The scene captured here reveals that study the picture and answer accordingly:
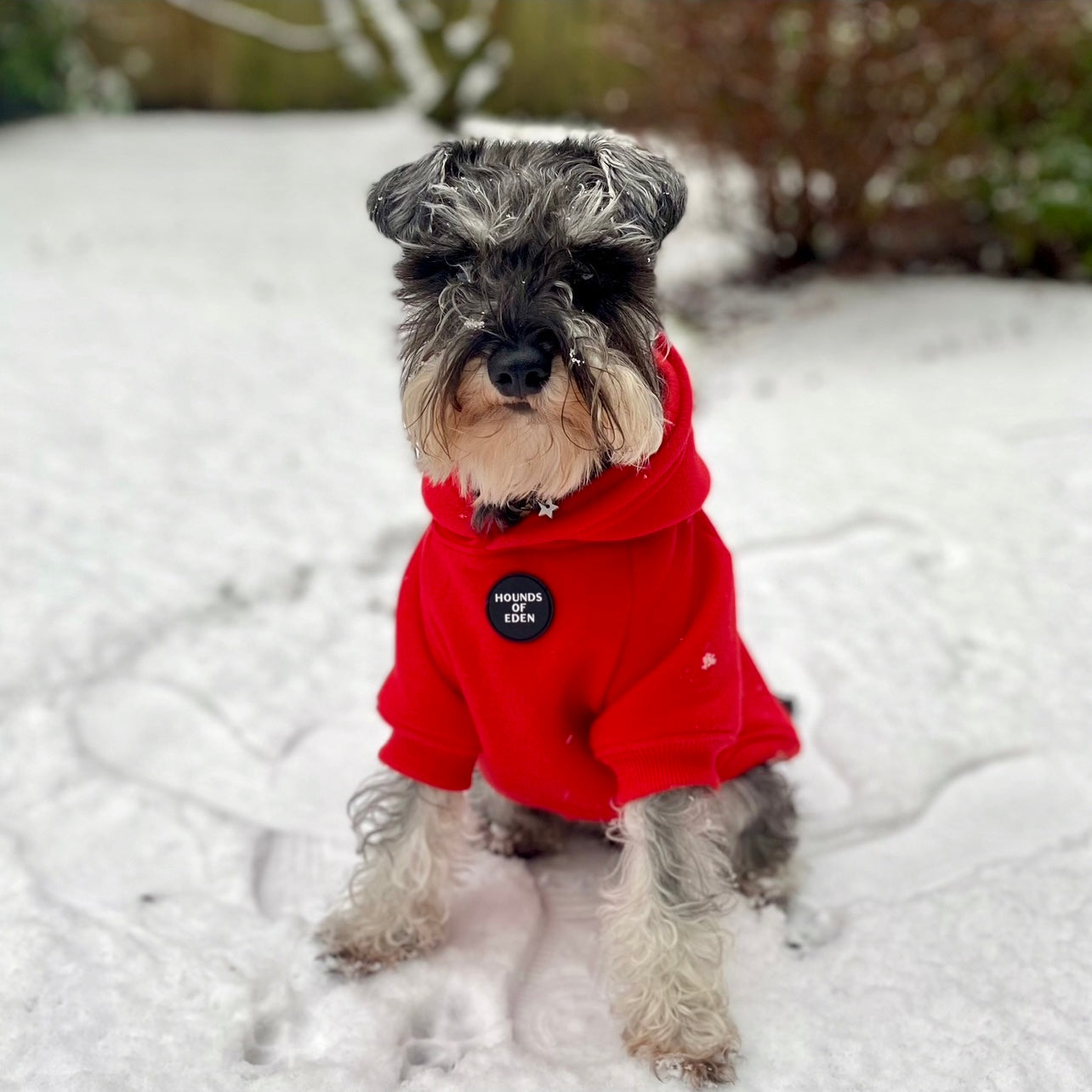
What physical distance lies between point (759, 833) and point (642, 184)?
1.89m

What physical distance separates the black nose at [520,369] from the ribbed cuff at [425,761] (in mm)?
1067

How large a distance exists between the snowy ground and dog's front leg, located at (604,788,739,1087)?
11 cm

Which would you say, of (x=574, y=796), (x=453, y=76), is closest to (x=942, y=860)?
(x=574, y=796)

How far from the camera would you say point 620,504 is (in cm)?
273

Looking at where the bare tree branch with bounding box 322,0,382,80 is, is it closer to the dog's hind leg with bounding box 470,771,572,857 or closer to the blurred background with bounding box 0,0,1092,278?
the blurred background with bounding box 0,0,1092,278

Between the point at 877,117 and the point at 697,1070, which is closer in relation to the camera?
the point at 697,1070

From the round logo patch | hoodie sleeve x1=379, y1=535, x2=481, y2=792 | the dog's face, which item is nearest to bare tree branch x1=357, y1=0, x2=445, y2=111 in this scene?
the dog's face

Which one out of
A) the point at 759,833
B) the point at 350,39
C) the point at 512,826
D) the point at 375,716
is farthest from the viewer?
the point at 350,39

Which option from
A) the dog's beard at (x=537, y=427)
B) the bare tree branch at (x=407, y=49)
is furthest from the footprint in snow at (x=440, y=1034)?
the bare tree branch at (x=407, y=49)

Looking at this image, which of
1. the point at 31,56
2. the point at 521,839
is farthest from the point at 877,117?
the point at 31,56

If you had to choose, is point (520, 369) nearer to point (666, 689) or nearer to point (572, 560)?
point (572, 560)

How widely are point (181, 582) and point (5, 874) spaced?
1.94 metres

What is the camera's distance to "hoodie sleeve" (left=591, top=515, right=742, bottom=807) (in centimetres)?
281

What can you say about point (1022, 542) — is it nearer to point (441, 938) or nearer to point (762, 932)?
point (762, 932)
